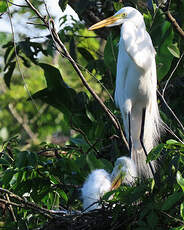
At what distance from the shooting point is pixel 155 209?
2027 millimetres

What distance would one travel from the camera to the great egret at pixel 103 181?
2604 mm

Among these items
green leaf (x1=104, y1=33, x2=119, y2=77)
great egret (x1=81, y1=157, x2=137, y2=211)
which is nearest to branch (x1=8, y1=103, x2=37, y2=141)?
green leaf (x1=104, y1=33, x2=119, y2=77)

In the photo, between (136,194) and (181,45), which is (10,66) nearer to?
(181,45)

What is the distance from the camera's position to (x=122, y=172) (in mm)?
2621

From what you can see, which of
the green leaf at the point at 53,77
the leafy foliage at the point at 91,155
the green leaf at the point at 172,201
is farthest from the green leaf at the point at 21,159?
the green leaf at the point at 53,77

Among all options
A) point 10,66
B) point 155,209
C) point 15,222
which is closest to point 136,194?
point 155,209

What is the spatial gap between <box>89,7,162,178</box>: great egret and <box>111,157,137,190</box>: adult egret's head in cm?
29

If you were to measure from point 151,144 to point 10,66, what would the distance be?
125 centimetres

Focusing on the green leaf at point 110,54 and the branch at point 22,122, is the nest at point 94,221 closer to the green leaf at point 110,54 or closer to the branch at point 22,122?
the green leaf at point 110,54

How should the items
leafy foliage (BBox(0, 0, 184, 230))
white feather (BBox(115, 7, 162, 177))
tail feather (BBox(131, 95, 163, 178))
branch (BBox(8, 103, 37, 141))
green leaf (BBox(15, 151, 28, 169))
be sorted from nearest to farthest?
leafy foliage (BBox(0, 0, 184, 230)) → green leaf (BBox(15, 151, 28, 169)) → white feather (BBox(115, 7, 162, 177)) → tail feather (BBox(131, 95, 163, 178)) → branch (BBox(8, 103, 37, 141))

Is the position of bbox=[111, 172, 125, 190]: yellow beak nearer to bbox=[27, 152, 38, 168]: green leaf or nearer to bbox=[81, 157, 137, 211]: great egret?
bbox=[81, 157, 137, 211]: great egret

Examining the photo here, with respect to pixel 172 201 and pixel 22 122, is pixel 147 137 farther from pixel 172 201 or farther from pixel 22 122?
pixel 22 122

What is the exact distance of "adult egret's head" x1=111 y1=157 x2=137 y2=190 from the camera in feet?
8.58

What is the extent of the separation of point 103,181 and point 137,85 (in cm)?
74
